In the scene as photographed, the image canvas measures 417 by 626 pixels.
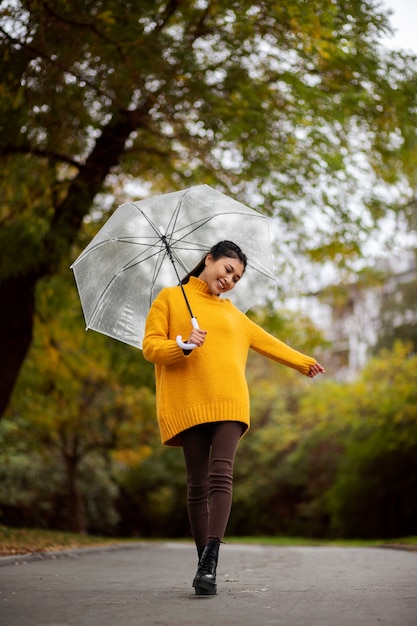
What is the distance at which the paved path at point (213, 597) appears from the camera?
3.61m

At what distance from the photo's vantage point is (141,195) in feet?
44.3

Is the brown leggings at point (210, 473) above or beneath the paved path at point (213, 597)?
above

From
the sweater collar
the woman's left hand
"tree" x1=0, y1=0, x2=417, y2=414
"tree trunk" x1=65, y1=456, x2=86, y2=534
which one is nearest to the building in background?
"tree" x1=0, y1=0, x2=417, y2=414

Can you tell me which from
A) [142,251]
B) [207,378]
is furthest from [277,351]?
[142,251]

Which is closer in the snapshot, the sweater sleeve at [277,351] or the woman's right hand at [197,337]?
the woman's right hand at [197,337]

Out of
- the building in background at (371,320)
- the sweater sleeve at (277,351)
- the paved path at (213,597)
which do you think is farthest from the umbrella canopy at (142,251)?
the building in background at (371,320)

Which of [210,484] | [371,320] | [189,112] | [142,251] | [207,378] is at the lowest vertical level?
[210,484]

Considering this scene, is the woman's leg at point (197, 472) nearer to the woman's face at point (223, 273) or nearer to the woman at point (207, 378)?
the woman at point (207, 378)

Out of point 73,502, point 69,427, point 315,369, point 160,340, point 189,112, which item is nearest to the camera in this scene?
point 160,340

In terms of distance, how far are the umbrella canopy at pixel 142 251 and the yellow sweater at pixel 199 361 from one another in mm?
685

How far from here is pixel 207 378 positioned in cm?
483

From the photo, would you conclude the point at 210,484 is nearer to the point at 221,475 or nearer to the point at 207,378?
the point at 221,475

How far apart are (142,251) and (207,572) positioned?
7.62 ft

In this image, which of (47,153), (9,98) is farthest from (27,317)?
(9,98)
